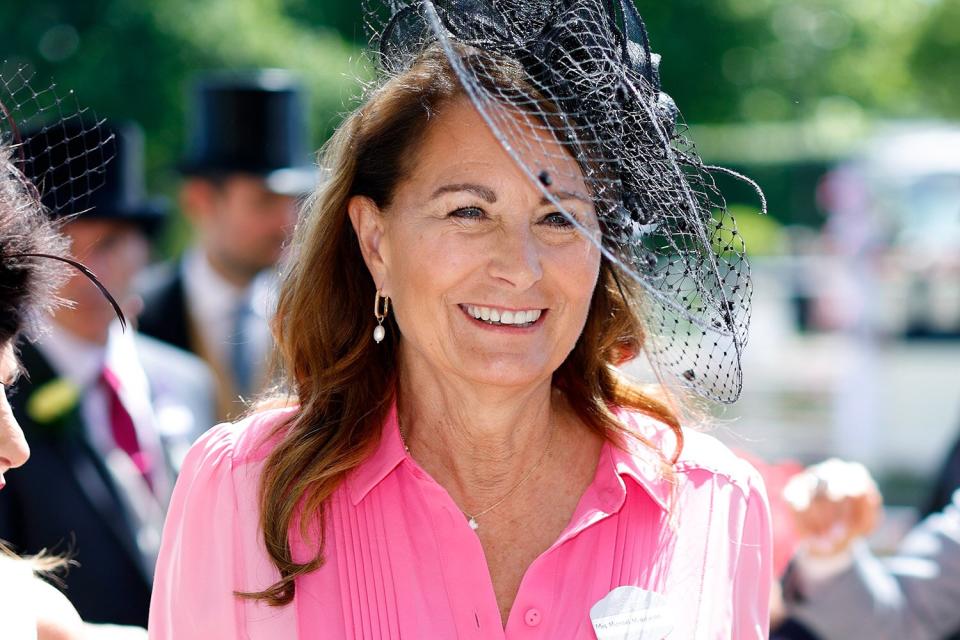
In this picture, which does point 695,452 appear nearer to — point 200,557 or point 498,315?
point 498,315

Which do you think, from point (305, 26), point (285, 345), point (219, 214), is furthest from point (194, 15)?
point (285, 345)

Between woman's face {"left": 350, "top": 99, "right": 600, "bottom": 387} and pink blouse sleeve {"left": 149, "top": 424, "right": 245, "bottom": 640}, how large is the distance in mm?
442

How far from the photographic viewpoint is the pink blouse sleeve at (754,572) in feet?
7.22

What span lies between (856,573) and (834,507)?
0.77 feet

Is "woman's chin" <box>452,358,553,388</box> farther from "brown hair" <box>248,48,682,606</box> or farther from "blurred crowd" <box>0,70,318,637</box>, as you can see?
"blurred crowd" <box>0,70,318,637</box>

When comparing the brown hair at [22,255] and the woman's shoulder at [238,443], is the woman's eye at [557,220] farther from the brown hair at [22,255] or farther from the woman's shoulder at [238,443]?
the brown hair at [22,255]

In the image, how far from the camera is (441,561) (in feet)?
7.09

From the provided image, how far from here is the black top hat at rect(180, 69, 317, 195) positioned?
18.6 feet

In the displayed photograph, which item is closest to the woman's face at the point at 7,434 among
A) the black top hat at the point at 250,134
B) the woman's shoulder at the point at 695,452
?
the woman's shoulder at the point at 695,452

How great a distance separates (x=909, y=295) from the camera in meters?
12.4

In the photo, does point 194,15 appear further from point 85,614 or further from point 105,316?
point 85,614

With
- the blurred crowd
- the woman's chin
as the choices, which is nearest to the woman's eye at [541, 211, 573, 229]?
the woman's chin

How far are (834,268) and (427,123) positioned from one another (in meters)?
8.92

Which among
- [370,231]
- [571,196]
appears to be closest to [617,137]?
[571,196]
